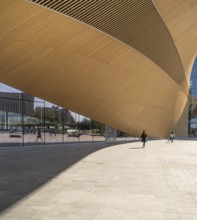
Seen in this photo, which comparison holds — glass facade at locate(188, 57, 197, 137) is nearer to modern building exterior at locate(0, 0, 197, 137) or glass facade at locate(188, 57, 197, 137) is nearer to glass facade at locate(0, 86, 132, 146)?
modern building exterior at locate(0, 0, 197, 137)

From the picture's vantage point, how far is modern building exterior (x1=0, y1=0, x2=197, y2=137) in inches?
474

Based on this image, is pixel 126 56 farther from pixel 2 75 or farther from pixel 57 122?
pixel 57 122

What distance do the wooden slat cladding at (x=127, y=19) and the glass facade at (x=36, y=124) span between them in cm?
980

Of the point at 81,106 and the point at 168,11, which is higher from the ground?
the point at 168,11

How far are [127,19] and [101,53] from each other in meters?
2.86

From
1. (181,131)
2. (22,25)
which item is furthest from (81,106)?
(181,131)

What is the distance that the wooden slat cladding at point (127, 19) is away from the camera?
11438mm

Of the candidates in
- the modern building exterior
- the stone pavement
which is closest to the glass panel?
the modern building exterior

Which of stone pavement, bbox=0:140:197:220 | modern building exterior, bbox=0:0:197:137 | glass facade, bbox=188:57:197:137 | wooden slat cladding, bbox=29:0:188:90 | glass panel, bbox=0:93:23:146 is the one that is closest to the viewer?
stone pavement, bbox=0:140:197:220

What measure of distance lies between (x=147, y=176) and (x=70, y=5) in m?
6.86

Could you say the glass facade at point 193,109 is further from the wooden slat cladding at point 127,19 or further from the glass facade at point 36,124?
the wooden slat cladding at point 127,19

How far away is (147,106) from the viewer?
25.5 meters

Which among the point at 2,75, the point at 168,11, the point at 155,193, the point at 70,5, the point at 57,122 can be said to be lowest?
the point at 155,193

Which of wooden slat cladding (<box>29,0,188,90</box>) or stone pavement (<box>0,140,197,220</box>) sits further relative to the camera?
wooden slat cladding (<box>29,0,188,90</box>)
